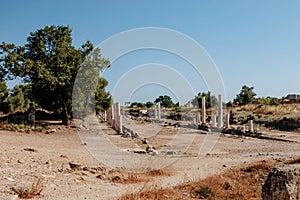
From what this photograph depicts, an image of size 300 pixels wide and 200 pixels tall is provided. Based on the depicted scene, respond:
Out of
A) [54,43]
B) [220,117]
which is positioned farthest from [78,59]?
[220,117]

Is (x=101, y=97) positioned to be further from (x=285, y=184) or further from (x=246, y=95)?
(x=246, y=95)

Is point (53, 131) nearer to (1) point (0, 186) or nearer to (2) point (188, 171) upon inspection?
(2) point (188, 171)

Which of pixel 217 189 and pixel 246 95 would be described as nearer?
pixel 217 189

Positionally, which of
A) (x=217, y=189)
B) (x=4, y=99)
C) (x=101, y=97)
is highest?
(x=4, y=99)

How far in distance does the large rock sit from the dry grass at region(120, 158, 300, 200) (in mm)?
2607

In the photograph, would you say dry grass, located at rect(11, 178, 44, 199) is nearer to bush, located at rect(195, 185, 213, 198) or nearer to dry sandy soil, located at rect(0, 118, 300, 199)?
dry sandy soil, located at rect(0, 118, 300, 199)

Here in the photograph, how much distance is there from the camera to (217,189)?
8211 millimetres

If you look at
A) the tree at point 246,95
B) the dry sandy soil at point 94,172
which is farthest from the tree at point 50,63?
the tree at point 246,95

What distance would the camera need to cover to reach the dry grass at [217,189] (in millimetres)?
7410

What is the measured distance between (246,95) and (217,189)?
5317 cm

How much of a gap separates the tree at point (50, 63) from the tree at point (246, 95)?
130 feet

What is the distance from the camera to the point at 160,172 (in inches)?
397

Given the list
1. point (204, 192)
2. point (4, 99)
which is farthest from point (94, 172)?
point (4, 99)

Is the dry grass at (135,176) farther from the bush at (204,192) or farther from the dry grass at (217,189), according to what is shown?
the bush at (204,192)
